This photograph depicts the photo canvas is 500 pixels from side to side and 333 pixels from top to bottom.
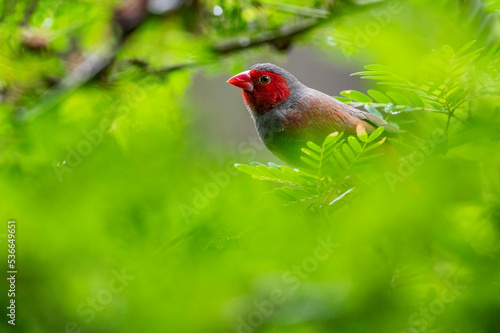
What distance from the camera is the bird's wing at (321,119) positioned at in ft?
2.76

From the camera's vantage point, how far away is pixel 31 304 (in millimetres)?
266

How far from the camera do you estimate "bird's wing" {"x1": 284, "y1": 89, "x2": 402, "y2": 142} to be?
33.2 inches

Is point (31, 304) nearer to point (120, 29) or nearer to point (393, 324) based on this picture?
point (393, 324)

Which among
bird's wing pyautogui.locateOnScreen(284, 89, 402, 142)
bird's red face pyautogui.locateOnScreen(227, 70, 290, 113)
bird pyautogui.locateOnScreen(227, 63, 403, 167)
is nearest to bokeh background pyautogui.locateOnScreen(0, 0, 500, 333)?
bird pyautogui.locateOnScreen(227, 63, 403, 167)

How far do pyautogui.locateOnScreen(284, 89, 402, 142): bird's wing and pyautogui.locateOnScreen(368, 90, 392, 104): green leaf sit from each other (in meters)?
0.28

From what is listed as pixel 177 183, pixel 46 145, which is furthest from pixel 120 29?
pixel 177 183

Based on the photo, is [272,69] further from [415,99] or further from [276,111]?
[415,99]

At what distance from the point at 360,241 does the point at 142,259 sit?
107mm

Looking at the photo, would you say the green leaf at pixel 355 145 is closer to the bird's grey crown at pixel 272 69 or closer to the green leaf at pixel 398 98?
the green leaf at pixel 398 98

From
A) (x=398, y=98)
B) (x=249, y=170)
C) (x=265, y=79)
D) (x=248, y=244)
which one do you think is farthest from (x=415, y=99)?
(x=265, y=79)

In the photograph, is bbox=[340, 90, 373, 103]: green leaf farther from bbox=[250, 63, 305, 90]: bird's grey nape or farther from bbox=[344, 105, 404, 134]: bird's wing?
bbox=[250, 63, 305, 90]: bird's grey nape

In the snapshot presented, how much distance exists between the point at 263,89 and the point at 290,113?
0.16 meters

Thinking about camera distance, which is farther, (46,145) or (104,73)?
(104,73)

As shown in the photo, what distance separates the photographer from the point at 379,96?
0.50 meters
